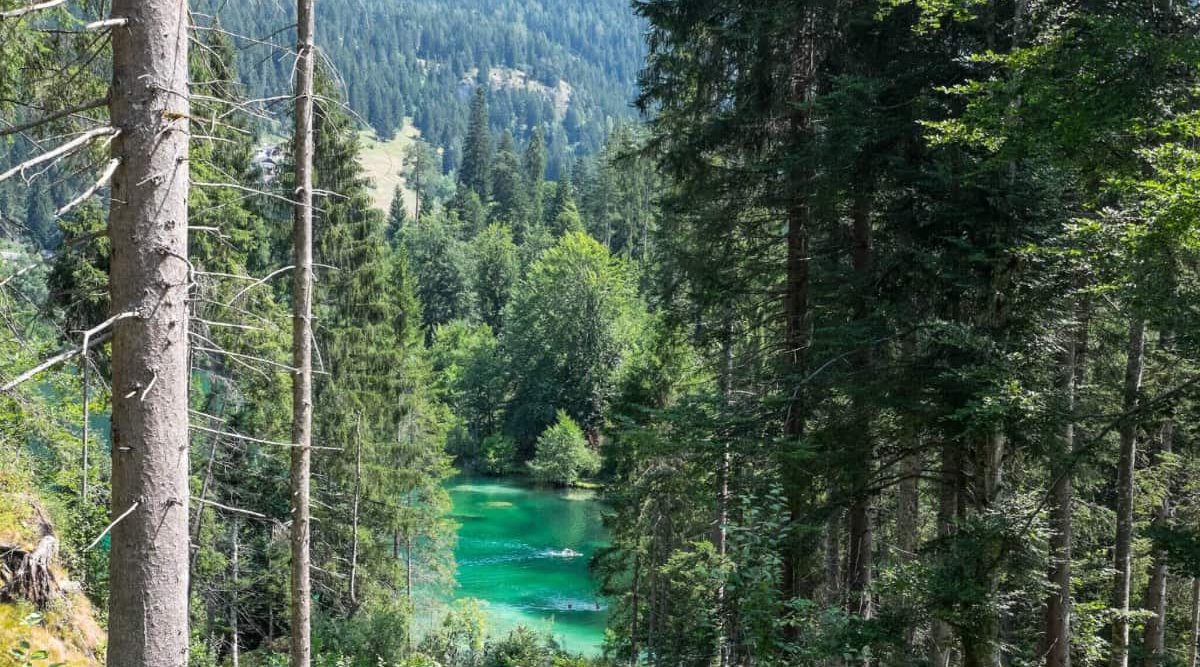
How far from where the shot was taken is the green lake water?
23781mm

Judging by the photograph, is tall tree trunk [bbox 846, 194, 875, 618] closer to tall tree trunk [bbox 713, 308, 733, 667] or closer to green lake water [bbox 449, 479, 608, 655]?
tall tree trunk [bbox 713, 308, 733, 667]

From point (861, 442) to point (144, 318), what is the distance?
7.10 m

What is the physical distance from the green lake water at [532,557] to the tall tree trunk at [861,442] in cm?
1321

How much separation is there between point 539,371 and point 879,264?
124 ft

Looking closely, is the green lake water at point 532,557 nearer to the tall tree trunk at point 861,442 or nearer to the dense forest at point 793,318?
the dense forest at point 793,318

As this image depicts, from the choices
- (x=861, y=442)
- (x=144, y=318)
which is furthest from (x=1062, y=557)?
(x=144, y=318)

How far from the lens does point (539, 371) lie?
4547cm

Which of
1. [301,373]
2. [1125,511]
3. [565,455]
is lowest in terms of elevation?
[565,455]

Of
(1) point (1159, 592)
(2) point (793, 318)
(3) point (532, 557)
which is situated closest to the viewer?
(2) point (793, 318)

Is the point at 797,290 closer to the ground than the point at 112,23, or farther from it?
farther from it

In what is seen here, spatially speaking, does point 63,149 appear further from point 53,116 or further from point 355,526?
point 355,526

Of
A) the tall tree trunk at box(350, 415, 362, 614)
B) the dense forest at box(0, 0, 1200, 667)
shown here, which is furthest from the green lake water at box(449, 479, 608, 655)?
the dense forest at box(0, 0, 1200, 667)

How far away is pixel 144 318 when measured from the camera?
317 cm

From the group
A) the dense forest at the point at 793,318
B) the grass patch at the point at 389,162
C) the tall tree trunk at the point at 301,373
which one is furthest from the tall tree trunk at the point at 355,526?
the grass patch at the point at 389,162
